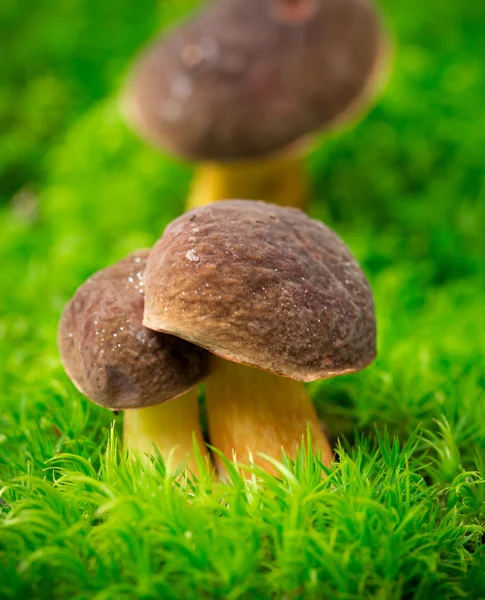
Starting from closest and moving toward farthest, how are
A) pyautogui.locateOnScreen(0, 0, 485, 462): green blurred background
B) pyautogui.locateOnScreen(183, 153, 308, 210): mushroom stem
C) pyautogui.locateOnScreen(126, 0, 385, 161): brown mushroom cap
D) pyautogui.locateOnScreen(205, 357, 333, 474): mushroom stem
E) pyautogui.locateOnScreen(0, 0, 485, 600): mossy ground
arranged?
pyautogui.locateOnScreen(0, 0, 485, 600): mossy ground, pyautogui.locateOnScreen(205, 357, 333, 474): mushroom stem, pyautogui.locateOnScreen(0, 0, 485, 462): green blurred background, pyautogui.locateOnScreen(126, 0, 385, 161): brown mushroom cap, pyautogui.locateOnScreen(183, 153, 308, 210): mushroom stem

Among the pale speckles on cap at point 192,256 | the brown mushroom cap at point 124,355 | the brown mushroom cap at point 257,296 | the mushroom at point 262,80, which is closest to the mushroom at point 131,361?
the brown mushroom cap at point 124,355

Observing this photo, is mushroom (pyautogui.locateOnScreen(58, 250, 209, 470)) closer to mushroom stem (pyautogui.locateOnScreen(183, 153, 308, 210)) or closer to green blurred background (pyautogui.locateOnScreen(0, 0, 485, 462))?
green blurred background (pyautogui.locateOnScreen(0, 0, 485, 462))

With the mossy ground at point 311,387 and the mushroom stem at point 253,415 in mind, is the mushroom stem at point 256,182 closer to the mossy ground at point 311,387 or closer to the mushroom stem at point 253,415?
the mossy ground at point 311,387

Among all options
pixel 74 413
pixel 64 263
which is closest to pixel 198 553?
pixel 74 413

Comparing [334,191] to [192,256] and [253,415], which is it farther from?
[192,256]

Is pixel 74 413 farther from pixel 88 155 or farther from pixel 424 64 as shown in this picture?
pixel 424 64

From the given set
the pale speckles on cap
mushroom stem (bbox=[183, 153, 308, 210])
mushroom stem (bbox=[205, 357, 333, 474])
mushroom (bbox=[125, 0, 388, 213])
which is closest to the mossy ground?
mushroom stem (bbox=[205, 357, 333, 474])

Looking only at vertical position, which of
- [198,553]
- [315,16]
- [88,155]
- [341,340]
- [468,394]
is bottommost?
[468,394]
